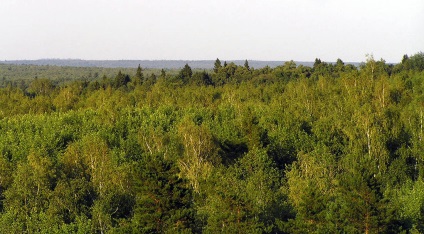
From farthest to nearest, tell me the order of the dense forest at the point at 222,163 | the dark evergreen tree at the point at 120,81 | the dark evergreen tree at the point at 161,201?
the dark evergreen tree at the point at 120,81 → the dense forest at the point at 222,163 → the dark evergreen tree at the point at 161,201

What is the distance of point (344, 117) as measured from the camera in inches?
2950

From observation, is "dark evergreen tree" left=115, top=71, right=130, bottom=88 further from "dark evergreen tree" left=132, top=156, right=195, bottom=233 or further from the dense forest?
"dark evergreen tree" left=132, top=156, right=195, bottom=233

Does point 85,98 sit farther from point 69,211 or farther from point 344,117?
point 69,211

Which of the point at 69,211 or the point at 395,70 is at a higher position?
the point at 395,70

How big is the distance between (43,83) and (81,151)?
95.3 meters

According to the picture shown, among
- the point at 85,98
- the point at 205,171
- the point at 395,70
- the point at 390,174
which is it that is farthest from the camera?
the point at 395,70

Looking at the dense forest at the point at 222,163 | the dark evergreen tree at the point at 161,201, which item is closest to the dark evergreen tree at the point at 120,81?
the dense forest at the point at 222,163

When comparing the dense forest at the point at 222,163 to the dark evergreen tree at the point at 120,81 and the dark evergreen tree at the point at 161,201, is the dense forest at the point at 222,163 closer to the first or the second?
the dark evergreen tree at the point at 161,201

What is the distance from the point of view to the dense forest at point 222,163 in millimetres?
39531

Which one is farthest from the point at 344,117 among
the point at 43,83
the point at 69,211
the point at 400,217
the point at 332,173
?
the point at 43,83

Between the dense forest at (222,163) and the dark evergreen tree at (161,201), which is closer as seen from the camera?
the dark evergreen tree at (161,201)

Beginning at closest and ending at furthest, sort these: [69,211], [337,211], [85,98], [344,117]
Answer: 1. [337,211]
2. [69,211]
3. [344,117]
4. [85,98]

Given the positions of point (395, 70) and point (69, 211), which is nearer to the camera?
point (69, 211)

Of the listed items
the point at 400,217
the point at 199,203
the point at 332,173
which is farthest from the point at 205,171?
the point at 400,217
